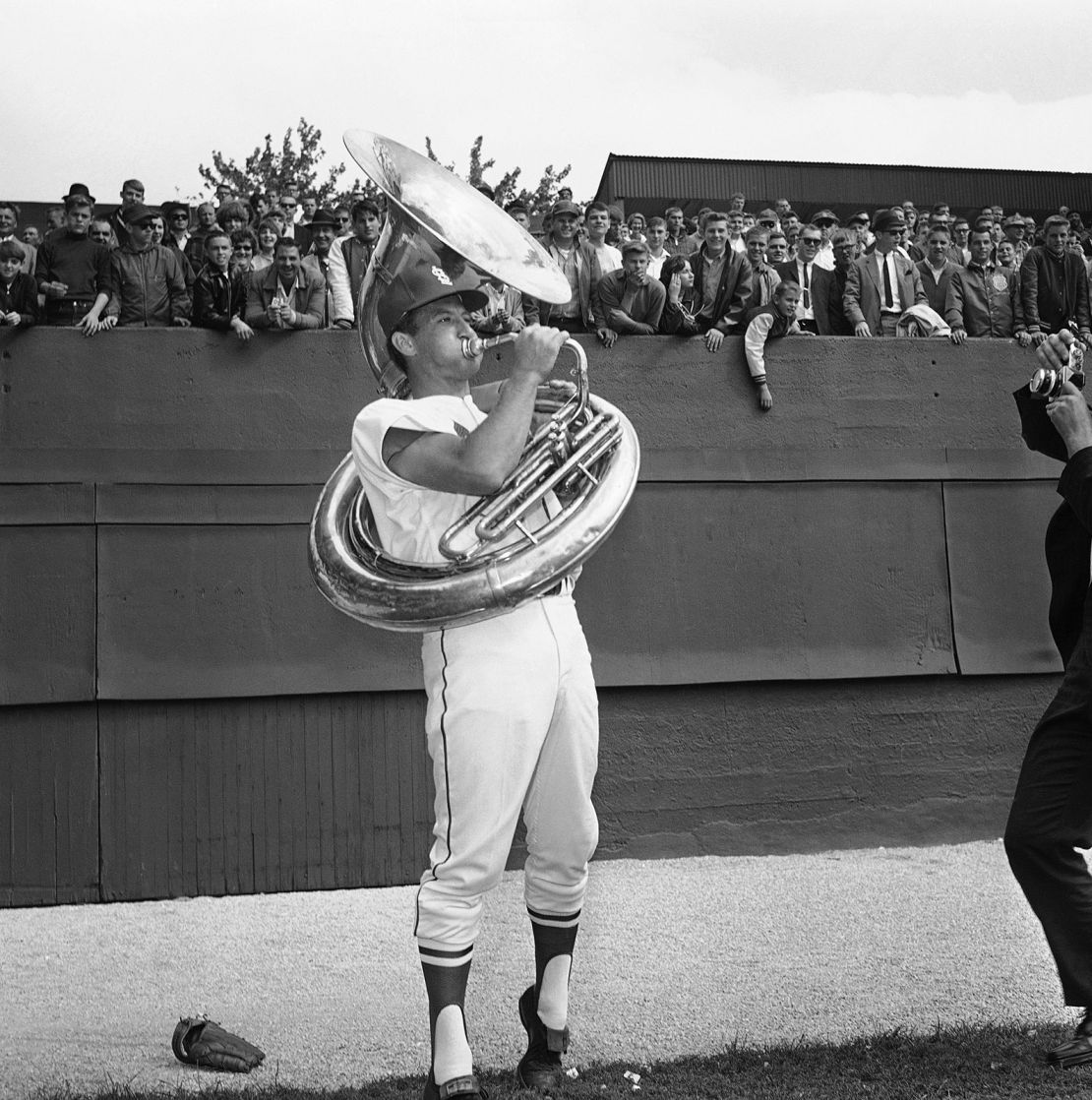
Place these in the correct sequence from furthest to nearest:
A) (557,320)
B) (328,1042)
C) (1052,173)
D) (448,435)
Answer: (1052,173) → (557,320) → (328,1042) → (448,435)

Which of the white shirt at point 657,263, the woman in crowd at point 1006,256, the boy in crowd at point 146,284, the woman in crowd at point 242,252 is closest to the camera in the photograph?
the boy in crowd at point 146,284

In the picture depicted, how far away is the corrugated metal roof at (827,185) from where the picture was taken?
27516mm

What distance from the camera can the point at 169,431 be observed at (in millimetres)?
7418

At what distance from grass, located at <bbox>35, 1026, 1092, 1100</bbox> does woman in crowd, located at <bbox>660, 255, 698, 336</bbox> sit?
4997 mm

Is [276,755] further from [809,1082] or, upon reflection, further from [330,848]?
[809,1082]

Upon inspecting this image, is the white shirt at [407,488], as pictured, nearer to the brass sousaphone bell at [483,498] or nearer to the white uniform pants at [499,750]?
the brass sousaphone bell at [483,498]

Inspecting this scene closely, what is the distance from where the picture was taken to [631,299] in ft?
27.6

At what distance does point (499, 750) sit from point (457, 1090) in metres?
0.86

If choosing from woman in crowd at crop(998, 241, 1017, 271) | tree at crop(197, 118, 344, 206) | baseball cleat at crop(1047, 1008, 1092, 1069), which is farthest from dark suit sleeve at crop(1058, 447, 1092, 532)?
tree at crop(197, 118, 344, 206)

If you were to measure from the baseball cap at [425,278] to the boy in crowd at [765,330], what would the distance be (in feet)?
15.3

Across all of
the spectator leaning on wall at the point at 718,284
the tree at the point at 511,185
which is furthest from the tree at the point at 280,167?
the spectator leaning on wall at the point at 718,284

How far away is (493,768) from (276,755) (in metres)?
4.21

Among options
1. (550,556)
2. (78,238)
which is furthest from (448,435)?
(78,238)

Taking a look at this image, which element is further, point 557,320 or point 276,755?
point 557,320
